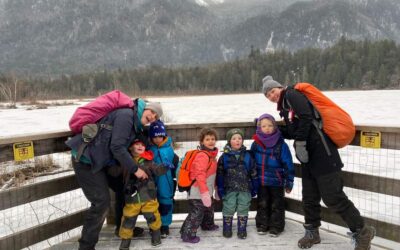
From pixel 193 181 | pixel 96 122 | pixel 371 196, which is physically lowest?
pixel 371 196

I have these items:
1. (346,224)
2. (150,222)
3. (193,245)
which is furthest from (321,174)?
(150,222)

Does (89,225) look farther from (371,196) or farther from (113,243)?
(371,196)

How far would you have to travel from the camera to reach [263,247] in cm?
386

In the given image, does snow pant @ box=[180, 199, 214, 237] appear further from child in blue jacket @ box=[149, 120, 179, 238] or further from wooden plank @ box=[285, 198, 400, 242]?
wooden plank @ box=[285, 198, 400, 242]

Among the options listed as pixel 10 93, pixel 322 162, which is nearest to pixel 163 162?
pixel 322 162

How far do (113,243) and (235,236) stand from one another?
4.11ft

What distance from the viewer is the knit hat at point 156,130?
409 centimetres

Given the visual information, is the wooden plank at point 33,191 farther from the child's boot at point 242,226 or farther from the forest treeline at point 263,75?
the forest treeline at point 263,75

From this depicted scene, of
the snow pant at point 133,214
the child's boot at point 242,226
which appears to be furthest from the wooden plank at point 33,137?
the child's boot at point 242,226

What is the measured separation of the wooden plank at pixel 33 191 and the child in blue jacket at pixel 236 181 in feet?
5.09

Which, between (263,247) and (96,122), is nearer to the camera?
(96,122)

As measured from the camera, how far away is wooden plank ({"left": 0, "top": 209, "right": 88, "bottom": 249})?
361cm

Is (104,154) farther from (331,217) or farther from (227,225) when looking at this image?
(331,217)

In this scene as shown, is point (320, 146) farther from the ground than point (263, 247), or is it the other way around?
point (320, 146)
